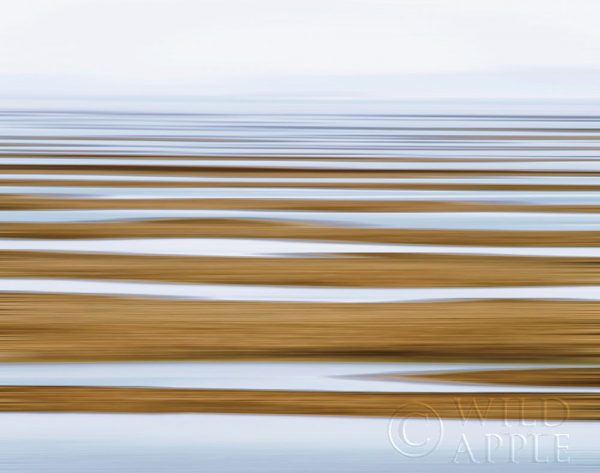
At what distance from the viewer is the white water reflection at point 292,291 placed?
7.54 ft

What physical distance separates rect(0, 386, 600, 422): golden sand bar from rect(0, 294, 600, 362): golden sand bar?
0.16m

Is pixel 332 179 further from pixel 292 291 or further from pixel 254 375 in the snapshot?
pixel 254 375

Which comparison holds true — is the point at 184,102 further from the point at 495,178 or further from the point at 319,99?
the point at 495,178

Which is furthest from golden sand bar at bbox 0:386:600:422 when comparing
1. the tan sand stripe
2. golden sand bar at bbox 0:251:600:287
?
the tan sand stripe

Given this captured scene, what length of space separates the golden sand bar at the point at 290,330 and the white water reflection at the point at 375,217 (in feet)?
3.01

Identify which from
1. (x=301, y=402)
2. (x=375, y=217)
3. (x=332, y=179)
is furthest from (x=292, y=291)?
(x=332, y=179)

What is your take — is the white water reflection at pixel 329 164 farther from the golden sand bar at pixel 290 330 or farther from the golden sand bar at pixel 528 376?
the golden sand bar at pixel 528 376

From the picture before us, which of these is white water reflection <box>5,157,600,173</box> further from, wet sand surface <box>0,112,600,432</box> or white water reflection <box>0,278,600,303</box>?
white water reflection <box>0,278,600,303</box>

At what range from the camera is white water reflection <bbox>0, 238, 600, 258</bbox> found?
2756mm

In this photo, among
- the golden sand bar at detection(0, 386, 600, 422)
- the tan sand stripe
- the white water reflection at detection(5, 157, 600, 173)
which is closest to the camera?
the golden sand bar at detection(0, 386, 600, 422)

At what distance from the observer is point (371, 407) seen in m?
1.70

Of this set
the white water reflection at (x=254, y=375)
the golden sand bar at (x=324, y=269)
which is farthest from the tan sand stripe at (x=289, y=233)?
the white water reflection at (x=254, y=375)

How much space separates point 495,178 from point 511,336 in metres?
2.29

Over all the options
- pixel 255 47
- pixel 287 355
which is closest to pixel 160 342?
pixel 287 355
